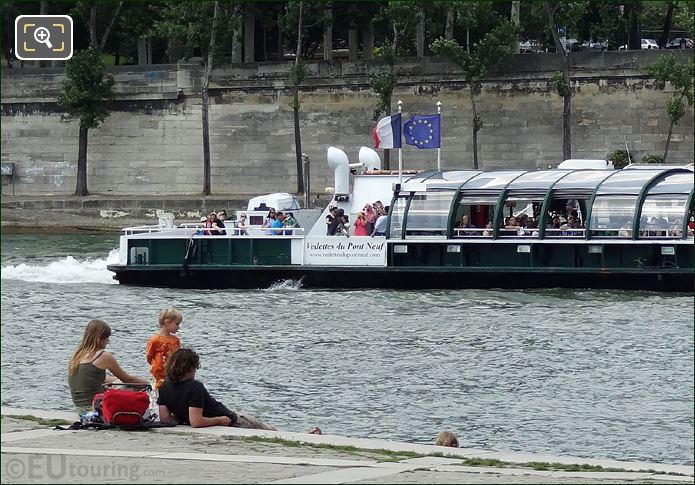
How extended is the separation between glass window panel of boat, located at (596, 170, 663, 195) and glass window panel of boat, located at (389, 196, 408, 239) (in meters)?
4.47

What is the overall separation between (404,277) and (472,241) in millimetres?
1868

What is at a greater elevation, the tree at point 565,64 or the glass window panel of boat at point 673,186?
the tree at point 565,64

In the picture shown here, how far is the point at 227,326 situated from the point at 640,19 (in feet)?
115

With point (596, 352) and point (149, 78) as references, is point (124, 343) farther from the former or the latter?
point (149, 78)

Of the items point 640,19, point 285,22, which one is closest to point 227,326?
point 285,22

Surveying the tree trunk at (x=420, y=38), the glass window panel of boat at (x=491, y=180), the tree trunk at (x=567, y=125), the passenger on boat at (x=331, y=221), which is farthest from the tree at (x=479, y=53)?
the glass window panel of boat at (x=491, y=180)

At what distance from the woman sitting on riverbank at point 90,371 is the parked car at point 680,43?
152 feet

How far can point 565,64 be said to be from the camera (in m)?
56.2

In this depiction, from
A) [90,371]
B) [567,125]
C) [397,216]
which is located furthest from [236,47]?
[90,371]

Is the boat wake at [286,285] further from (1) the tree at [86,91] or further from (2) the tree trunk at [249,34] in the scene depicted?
(2) the tree trunk at [249,34]

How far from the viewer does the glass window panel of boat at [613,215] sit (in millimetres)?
33594

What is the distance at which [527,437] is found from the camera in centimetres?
1822

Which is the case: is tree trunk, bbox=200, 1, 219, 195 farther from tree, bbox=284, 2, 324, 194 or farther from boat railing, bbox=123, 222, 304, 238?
boat railing, bbox=123, 222, 304, 238

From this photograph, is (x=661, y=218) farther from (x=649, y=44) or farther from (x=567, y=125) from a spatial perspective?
(x=649, y=44)
